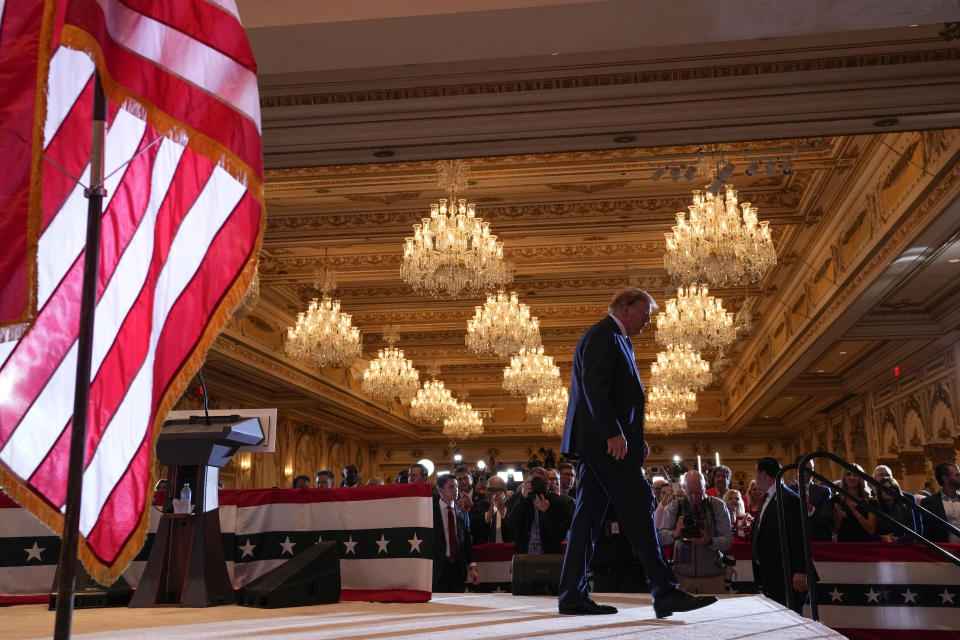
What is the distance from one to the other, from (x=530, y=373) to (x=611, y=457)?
39.0 ft

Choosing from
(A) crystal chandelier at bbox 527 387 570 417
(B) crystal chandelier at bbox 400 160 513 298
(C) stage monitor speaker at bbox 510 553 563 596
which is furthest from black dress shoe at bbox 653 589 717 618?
(A) crystal chandelier at bbox 527 387 570 417

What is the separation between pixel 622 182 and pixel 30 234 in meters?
9.71

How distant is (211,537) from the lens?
406 centimetres

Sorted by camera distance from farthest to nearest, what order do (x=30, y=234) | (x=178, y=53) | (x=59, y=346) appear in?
(x=59, y=346) → (x=178, y=53) → (x=30, y=234)

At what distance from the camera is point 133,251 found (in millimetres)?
2428

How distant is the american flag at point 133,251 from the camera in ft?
7.09

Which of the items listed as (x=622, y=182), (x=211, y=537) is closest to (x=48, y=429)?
(x=211, y=537)

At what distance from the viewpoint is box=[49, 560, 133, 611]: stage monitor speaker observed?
3.92 metres

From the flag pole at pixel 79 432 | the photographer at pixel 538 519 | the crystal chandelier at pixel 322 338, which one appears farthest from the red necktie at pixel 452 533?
the crystal chandelier at pixel 322 338

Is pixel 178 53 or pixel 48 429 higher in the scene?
pixel 178 53

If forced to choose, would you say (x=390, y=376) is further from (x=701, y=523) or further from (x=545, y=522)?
(x=701, y=523)

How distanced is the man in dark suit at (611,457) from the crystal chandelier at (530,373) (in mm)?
11633

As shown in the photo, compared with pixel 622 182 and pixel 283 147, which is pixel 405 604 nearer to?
pixel 283 147

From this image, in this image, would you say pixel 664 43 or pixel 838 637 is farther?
pixel 664 43
